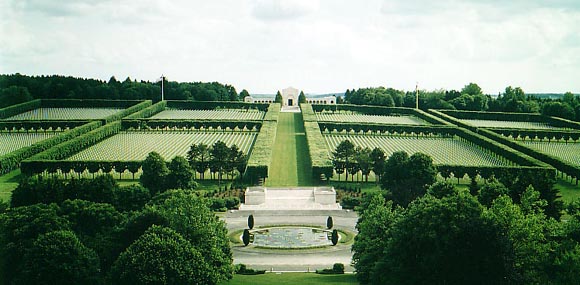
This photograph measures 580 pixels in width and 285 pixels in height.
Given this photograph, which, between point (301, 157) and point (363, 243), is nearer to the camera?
point (363, 243)

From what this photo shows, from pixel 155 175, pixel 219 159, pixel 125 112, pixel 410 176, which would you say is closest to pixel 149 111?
pixel 125 112

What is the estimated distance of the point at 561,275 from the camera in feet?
79.2

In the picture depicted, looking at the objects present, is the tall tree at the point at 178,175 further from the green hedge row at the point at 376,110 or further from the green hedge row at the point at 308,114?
the green hedge row at the point at 376,110

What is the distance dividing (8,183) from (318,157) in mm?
→ 29141

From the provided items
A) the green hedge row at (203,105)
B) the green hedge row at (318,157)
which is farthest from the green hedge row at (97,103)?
the green hedge row at (318,157)

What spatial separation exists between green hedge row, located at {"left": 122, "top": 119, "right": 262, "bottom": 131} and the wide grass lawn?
61410 millimetres

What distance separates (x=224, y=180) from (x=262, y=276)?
29.1m

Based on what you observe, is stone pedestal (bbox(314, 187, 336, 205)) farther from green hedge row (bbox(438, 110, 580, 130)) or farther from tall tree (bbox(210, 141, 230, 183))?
green hedge row (bbox(438, 110, 580, 130))

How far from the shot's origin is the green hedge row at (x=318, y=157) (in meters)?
59.7

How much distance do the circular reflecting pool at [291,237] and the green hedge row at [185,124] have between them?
1934 inches

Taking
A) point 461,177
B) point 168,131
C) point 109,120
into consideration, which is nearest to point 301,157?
point 461,177

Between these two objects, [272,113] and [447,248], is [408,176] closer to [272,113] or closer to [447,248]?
[447,248]

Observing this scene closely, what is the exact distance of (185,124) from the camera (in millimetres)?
94688

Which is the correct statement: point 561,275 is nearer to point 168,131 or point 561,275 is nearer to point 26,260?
point 26,260
